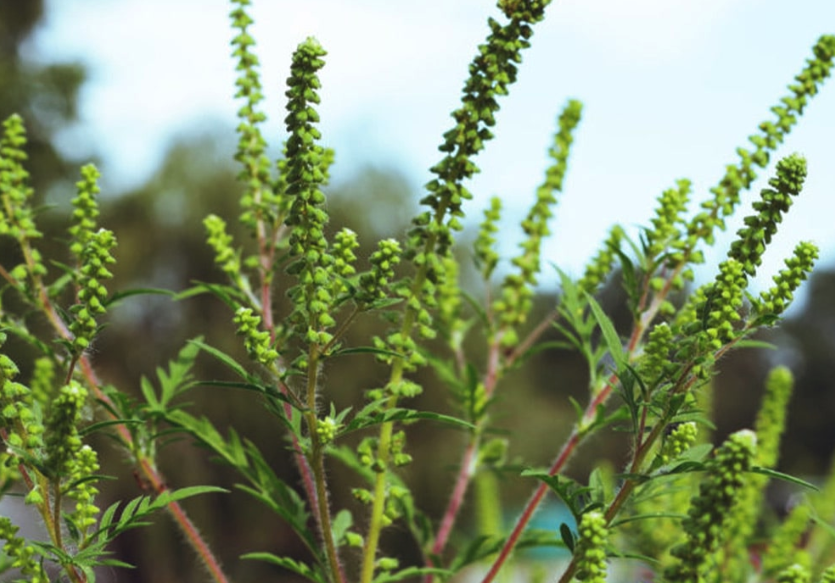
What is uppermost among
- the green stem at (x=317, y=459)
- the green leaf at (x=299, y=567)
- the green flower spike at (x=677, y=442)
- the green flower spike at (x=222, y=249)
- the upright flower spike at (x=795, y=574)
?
the green flower spike at (x=677, y=442)

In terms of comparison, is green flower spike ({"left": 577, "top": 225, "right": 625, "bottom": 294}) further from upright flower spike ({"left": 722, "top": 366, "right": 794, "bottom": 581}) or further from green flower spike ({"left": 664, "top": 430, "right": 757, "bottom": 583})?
green flower spike ({"left": 664, "top": 430, "right": 757, "bottom": 583})

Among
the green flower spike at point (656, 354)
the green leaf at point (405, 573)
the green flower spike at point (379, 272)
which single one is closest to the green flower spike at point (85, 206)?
the green flower spike at point (379, 272)

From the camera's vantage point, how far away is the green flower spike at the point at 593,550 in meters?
1.44

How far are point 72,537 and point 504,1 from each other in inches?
47.7

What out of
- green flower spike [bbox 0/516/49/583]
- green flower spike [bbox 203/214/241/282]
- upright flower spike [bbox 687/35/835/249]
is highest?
upright flower spike [bbox 687/35/835/249]

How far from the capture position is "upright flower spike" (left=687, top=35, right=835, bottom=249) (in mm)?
2461

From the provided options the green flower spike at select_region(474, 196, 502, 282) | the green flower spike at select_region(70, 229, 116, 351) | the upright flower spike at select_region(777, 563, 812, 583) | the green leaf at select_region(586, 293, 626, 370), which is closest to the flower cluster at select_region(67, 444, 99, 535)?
the green flower spike at select_region(70, 229, 116, 351)

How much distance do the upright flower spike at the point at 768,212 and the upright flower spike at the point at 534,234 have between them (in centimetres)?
132

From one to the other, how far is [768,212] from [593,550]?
24.6 inches

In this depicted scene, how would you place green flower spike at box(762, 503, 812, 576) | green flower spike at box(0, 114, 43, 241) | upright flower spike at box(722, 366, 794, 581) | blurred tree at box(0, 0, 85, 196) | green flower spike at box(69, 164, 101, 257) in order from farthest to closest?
blurred tree at box(0, 0, 85, 196) < green flower spike at box(762, 503, 812, 576) < upright flower spike at box(722, 366, 794, 581) < green flower spike at box(0, 114, 43, 241) < green flower spike at box(69, 164, 101, 257)

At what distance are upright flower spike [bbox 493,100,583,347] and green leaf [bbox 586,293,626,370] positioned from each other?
1.16 m

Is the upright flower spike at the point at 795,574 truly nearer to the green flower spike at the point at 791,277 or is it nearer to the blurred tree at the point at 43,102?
the green flower spike at the point at 791,277

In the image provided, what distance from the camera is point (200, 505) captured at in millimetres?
31266

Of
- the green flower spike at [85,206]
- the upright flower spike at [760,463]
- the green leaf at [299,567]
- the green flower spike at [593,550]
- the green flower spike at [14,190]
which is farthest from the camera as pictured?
the upright flower spike at [760,463]
